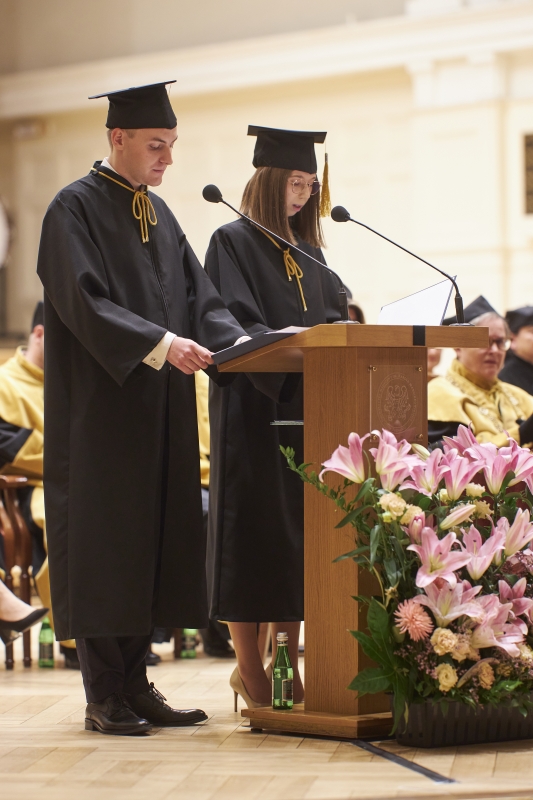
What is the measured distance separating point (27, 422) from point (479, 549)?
3126mm

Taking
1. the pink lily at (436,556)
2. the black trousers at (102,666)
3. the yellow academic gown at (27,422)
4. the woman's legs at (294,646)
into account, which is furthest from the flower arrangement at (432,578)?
the yellow academic gown at (27,422)

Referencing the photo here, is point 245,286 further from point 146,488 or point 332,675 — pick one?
point 332,675

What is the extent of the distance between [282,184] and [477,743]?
170 centimetres

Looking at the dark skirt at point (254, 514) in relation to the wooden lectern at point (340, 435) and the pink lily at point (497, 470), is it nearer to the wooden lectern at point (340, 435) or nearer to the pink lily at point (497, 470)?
the wooden lectern at point (340, 435)

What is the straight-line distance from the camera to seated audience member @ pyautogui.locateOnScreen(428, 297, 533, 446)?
5281 mm

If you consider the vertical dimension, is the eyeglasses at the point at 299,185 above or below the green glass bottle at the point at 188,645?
above

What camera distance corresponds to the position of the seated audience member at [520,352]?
6074mm

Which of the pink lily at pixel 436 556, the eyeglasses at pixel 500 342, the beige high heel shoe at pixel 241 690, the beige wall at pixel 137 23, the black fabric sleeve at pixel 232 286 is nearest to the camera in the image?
the pink lily at pixel 436 556

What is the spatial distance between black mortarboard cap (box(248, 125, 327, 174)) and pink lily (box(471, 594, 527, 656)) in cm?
146

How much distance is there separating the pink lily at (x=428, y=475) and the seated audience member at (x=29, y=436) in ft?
8.22

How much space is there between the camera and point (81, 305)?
3086 millimetres

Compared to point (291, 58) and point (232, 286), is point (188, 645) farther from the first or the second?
point (291, 58)

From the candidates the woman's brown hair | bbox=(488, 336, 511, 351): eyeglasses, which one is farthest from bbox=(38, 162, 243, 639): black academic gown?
bbox=(488, 336, 511, 351): eyeglasses

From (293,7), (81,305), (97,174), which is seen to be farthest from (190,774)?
(293,7)
